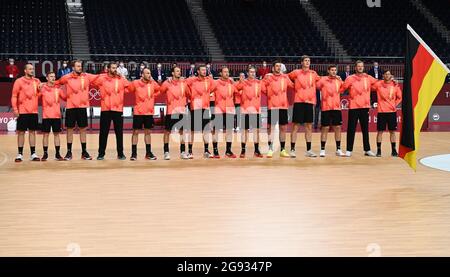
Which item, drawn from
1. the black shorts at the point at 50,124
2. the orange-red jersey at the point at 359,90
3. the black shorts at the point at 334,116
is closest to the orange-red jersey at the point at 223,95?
the black shorts at the point at 334,116

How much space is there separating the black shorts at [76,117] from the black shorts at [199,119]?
200 centimetres

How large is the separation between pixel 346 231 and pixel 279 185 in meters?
2.93

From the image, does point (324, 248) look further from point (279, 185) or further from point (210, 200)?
point (279, 185)

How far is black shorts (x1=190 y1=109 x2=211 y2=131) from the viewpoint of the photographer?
12.2 m

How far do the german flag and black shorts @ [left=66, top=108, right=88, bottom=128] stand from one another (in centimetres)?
582

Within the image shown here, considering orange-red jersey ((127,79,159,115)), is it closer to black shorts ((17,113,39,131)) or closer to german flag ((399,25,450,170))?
black shorts ((17,113,39,131))

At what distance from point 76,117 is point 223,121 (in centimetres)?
287

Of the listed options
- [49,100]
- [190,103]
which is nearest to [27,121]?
[49,100]

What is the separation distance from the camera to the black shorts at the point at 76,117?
38.6ft

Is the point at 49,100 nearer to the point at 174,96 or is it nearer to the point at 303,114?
the point at 174,96

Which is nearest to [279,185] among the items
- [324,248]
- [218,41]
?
[324,248]

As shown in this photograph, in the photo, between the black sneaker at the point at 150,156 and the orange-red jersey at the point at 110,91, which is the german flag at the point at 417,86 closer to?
the black sneaker at the point at 150,156

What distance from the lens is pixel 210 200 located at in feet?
25.1

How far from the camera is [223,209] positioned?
708 centimetres
